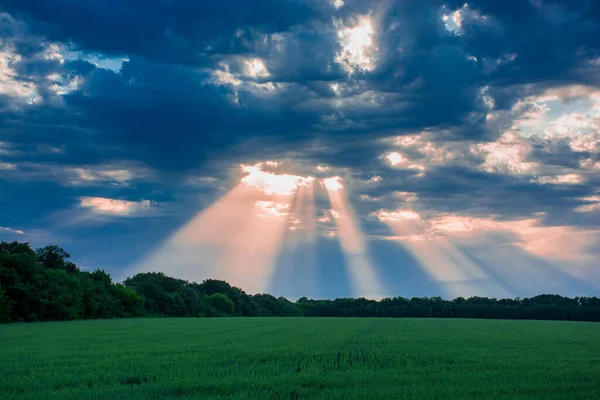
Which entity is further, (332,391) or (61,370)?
(61,370)

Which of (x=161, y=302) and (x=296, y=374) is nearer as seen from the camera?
(x=296, y=374)

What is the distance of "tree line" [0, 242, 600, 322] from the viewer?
191 ft

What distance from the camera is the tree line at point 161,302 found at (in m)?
58.2

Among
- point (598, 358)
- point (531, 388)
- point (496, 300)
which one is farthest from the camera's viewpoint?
point (496, 300)

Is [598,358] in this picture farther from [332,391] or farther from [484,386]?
[332,391]

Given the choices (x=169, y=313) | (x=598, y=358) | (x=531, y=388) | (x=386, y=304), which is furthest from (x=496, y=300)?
(x=531, y=388)

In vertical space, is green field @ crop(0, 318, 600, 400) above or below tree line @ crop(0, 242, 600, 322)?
below

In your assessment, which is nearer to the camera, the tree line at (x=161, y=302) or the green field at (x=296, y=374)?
the green field at (x=296, y=374)

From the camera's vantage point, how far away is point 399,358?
17531 millimetres

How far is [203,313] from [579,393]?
10692cm

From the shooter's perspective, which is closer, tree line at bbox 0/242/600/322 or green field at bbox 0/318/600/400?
green field at bbox 0/318/600/400

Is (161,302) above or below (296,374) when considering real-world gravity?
above

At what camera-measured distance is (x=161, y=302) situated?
102938mm

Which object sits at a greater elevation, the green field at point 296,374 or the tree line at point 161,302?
the tree line at point 161,302
